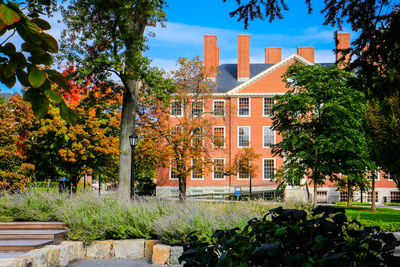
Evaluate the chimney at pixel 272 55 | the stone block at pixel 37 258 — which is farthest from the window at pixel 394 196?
the stone block at pixel 37 258

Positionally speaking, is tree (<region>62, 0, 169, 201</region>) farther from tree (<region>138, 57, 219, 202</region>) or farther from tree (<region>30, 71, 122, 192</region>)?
tree (<region>138, 57, 219, 202</region>)

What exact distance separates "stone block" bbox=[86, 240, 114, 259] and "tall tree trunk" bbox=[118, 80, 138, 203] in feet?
19.4

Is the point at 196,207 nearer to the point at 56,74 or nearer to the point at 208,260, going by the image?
the point at 208,260

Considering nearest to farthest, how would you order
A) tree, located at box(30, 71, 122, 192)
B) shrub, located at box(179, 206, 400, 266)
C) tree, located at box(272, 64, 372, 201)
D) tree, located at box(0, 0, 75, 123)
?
tree, located at box(0, 0, 75, 123), shrub, located at box(179, 206, 400, 266), tree, located at box(30, 71, 122, 192), tree, located at box(272, 64, 372, 201)

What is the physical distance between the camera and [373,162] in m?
23.5

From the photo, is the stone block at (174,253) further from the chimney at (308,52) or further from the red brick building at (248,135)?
the chimney at (308,52)

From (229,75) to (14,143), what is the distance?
32525 millimetres

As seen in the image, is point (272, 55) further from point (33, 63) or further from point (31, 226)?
point (33, 63)

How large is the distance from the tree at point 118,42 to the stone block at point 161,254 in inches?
271

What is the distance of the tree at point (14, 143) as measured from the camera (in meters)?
18.1

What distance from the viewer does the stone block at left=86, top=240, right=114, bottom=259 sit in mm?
8156

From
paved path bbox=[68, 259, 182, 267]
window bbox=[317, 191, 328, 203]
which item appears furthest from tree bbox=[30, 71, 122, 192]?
window bbox=[317, 191, 328, 203]

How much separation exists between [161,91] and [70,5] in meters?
5.37

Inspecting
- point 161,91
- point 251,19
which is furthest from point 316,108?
point 251,19
